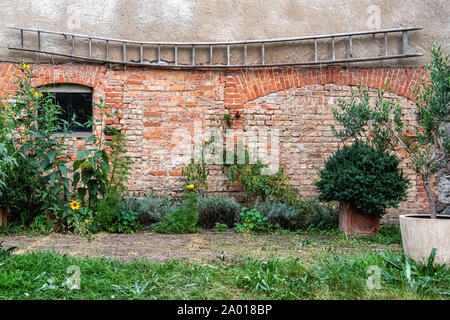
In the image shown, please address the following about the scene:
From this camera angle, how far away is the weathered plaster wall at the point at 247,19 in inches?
283

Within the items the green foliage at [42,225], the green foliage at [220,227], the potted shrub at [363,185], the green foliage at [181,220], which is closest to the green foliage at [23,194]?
the green foliage at [42,225]

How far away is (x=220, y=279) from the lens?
139 inches

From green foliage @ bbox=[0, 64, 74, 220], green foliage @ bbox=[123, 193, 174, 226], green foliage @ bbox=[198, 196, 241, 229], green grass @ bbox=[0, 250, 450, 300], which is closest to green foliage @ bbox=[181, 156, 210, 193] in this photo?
green foliage @ bbox=[198, 196, 241, 229]

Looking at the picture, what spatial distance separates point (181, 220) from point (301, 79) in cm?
304

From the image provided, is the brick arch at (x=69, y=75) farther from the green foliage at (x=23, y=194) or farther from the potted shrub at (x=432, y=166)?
the potted shrub at (x=432, y=166)

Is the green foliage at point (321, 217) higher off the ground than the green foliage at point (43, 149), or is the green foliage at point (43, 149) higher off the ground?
the green foliage at point (43, 149)

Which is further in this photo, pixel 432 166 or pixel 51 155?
pixel 51 155

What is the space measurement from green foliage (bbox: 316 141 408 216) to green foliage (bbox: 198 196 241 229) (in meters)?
1.49

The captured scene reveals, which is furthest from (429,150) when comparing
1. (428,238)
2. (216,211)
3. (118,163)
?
(118,163)

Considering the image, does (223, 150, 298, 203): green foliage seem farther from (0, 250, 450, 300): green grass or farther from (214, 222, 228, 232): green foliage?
(0, 250, 450, 300): green grass

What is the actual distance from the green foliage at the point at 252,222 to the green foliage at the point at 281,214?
0.09m

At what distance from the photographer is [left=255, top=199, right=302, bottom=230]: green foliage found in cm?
659

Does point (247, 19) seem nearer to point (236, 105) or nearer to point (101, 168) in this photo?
point (236, 105)

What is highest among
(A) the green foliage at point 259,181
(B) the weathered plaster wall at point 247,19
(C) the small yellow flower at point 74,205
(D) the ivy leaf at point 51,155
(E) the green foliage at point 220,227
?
(B) the weathered plaster wall at point 247,19
